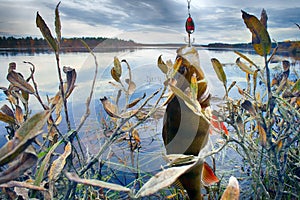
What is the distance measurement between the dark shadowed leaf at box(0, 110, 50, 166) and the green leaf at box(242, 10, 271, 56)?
0.22 meters

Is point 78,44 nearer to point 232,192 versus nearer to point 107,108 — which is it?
point 107,108

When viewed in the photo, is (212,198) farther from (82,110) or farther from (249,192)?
(82,110)

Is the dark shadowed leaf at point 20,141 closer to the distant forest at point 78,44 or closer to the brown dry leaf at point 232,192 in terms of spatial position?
the brown dry leaf at point 232,192

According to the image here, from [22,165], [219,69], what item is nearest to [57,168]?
[22,165]

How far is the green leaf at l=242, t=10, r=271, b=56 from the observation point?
0.97 ft

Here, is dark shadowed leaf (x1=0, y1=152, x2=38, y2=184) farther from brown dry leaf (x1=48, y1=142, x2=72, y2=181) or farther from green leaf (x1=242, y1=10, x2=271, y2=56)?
green leaf (x1=242, y1=10, x2=271, y2=56)

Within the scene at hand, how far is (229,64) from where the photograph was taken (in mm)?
609

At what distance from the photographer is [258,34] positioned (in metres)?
0.30

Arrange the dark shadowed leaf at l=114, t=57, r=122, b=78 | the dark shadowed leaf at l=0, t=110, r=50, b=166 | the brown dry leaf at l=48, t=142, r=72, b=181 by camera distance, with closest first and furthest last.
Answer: the dark shadowed leaf at l=0, t=110, r=50, b=166, the brown dry leaf at l=48, t=142, r=72, b=181, the dark shadowed leaf at l=114, t=57, r=122, b=78

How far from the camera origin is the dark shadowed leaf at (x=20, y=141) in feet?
0.53

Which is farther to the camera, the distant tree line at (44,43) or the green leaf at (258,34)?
the distant tree line at (44,43)

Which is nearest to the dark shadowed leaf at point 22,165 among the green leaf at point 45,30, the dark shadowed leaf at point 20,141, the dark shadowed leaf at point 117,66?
the dark shadowed leaf at point 20,141

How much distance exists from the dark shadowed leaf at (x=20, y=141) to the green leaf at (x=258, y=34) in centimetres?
22

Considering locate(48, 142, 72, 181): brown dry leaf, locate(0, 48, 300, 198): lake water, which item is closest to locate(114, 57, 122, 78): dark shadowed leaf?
locate(0, 48, 300, 198): lake water
